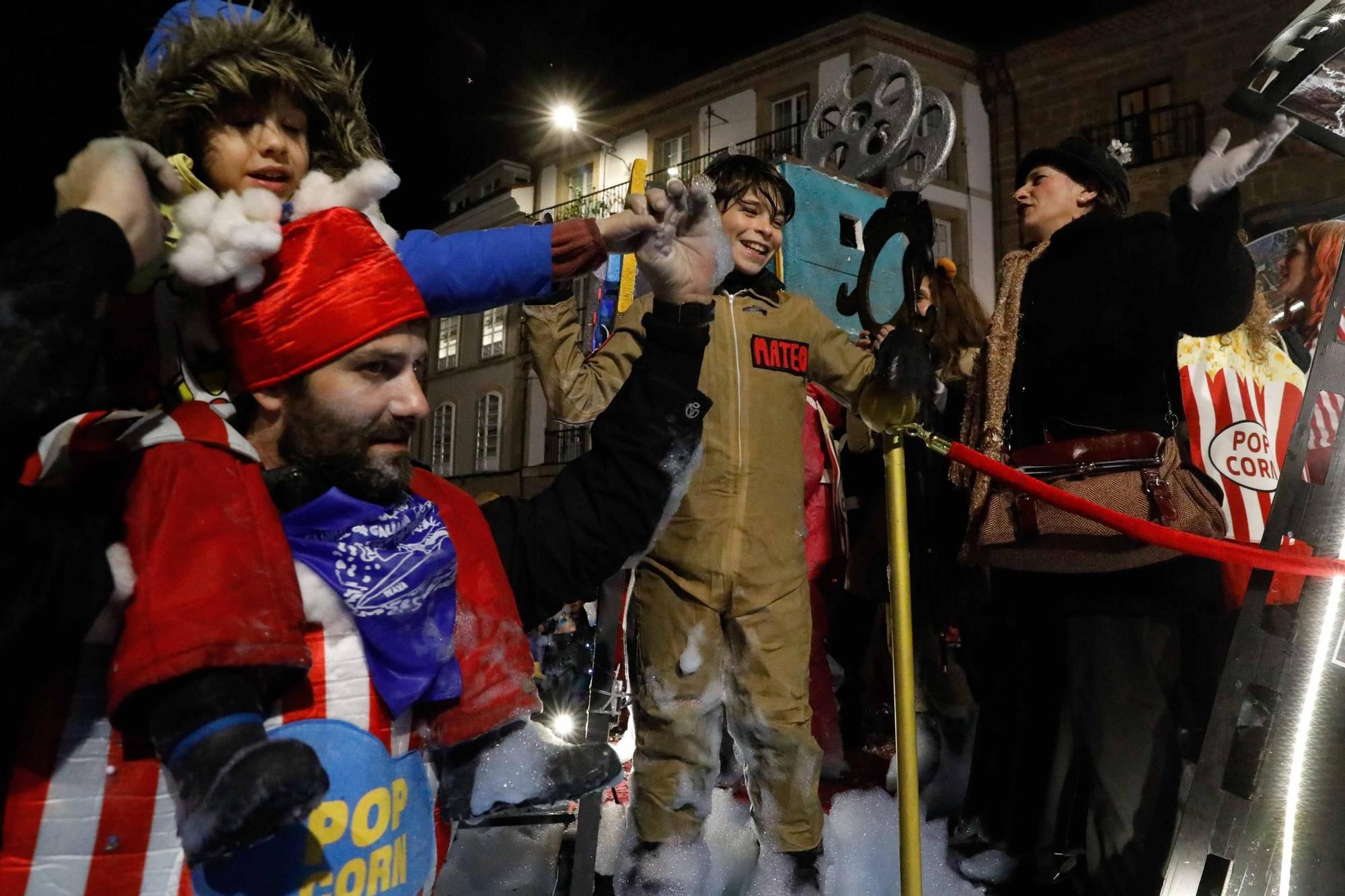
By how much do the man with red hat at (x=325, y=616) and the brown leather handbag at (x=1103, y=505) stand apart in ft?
4.15

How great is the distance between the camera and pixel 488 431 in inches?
989

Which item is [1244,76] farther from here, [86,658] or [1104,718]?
[86,658]

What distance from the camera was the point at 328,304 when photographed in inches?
49.8

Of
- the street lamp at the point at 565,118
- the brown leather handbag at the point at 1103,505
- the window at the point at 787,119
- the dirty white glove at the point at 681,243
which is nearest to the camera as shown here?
the dirty white glove at the point at 681,243

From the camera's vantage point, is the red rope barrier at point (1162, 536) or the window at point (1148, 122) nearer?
the red rope barrier at point (1162, 536)

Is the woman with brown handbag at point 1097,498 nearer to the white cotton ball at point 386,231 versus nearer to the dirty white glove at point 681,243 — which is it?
the dirty white glove at point 681,243

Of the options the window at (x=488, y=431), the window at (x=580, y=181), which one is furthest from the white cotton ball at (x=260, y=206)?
the window at (x=488, y=431)

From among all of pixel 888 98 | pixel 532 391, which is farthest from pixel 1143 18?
pixel 532 391

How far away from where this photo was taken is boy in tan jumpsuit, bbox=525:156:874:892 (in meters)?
2.56

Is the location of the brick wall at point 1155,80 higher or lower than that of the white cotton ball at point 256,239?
higher

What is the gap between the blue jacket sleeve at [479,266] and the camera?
1434 millimetres

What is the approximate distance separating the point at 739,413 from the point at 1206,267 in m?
1.29

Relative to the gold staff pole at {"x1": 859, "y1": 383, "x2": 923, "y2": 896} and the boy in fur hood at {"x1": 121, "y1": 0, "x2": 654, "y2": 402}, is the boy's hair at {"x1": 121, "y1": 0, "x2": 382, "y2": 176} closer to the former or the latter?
the boy in fur hood at {"x1": 121, "y1": 0, "x2": 654, "y2": 402}

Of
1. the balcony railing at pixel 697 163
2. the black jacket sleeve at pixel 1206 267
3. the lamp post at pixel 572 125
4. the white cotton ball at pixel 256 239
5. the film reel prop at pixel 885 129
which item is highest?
the lamp post at pixel 572 125
